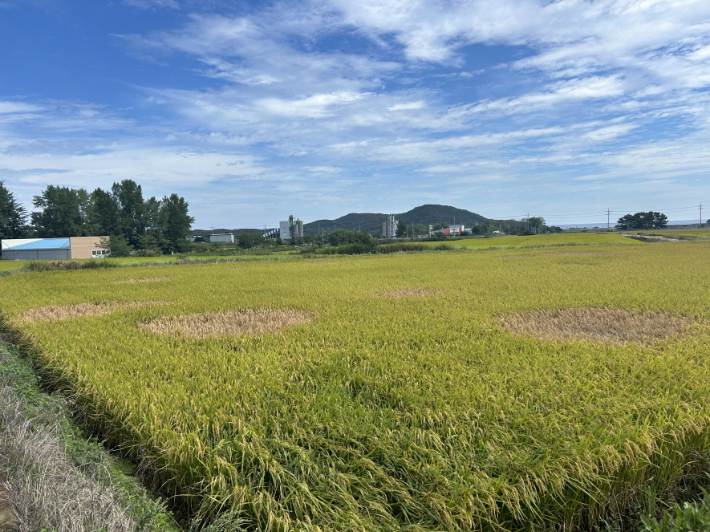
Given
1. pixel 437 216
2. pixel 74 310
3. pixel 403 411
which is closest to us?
pixel 403 411

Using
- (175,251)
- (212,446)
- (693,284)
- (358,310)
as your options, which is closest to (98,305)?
(358,310)

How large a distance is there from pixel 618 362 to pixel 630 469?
85.3 inches

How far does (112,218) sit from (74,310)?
174 feet

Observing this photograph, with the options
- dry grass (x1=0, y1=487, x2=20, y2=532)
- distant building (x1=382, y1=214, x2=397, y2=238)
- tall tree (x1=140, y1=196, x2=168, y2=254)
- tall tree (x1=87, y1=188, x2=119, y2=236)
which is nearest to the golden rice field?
dry grass (x1=0, y1=487, x2=20, y2=532)

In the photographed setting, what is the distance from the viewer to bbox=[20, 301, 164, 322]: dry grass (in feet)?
28.0

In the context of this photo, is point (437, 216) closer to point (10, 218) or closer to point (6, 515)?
point (10, 218)

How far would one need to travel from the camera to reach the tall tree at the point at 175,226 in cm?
5669

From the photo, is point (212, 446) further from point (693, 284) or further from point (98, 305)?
point (693, 284)

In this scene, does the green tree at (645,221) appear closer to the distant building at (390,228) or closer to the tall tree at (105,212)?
the distant building at (390,228)

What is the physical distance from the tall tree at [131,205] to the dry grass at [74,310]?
5087cm

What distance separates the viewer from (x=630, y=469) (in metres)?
2.83

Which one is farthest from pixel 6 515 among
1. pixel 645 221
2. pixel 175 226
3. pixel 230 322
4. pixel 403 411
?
pixel 645 221

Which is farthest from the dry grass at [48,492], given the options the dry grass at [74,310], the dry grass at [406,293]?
the dry grass at [406,293]

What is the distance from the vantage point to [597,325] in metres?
6.86
